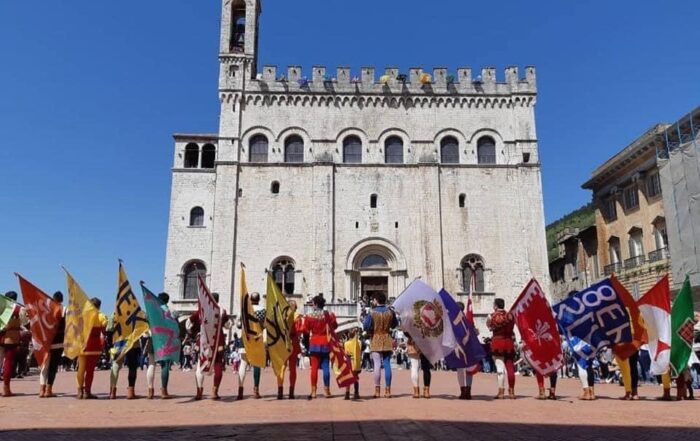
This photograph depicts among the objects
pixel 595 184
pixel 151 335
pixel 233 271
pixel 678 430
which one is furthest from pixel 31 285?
pixel 595 184

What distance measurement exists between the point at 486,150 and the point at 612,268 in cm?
977

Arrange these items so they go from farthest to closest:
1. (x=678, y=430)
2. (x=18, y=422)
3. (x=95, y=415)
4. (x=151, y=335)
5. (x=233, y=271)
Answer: (x=233, y=271) → (x=151, y=335) → (x=95, y=415) → (x=18, y=422) → (x=678, y=430)

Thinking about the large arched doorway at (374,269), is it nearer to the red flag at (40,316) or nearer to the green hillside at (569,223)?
the green hillside at (569,223)

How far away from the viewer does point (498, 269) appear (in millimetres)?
29234

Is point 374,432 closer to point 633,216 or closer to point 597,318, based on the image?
point 597,318

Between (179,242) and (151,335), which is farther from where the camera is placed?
(179,242)

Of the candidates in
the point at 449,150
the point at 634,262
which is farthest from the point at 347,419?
the point at 449,150

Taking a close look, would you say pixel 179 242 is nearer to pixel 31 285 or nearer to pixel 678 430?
pixel 31 285

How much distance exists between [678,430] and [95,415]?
22.5 feet

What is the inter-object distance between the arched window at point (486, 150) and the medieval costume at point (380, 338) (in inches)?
925

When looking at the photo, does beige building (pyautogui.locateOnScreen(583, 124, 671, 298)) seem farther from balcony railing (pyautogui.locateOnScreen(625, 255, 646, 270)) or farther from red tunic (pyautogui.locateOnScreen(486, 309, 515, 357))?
red tunic (pyautogui.locateOnScreen(486, 309, 515, 357))

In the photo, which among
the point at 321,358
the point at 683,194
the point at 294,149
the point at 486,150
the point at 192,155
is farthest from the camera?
the point at 192,155

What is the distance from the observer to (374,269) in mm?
29250

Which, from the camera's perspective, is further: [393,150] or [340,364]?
[393,150]
